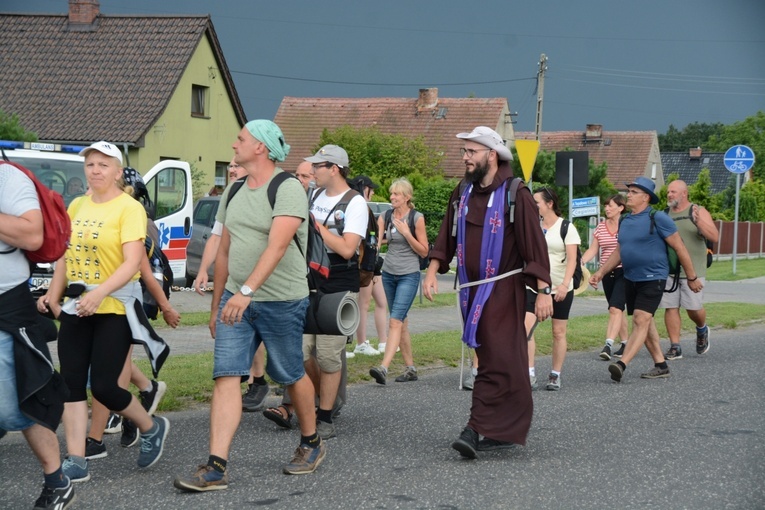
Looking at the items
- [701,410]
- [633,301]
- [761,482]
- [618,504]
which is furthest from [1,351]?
[633,301]

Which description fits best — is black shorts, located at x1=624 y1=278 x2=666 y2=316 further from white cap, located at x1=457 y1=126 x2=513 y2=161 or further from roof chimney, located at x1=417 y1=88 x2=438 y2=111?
roof chimney, located at x1=417 y1=88 x2=438 y2=111

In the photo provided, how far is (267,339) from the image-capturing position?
594 centimetres

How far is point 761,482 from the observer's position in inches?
244

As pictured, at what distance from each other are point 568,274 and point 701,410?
1929mm

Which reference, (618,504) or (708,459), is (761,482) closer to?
(708,459)

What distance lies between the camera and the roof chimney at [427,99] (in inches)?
2306

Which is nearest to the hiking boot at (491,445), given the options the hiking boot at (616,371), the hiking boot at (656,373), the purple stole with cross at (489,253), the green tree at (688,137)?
the purple stole with cross at (489,253)

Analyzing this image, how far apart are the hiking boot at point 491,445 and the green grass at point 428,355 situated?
250 centimetres

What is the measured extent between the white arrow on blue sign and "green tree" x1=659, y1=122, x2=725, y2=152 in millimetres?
118195

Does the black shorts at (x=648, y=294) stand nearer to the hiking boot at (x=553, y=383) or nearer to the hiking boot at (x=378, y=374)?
the hiking boot at (x=553, y=383)

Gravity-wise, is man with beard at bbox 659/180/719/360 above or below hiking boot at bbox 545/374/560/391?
above

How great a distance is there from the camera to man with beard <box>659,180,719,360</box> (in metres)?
11.7

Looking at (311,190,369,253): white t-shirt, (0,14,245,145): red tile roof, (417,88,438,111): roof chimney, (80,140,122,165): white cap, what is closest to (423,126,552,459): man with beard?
(311,190,369,253): white t-shirt

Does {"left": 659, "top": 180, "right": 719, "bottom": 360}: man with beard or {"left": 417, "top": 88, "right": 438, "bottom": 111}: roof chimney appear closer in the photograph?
{"left": 659, "top": 180, "right": 719, "bottom": 360}: man with beard
